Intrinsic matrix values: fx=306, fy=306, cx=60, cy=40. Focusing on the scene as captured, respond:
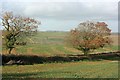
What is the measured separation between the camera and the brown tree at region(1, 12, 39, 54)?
247ft

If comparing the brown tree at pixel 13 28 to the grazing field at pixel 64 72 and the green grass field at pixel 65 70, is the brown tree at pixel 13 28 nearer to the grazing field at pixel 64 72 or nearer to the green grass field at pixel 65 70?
the green grass field at pixel 65 70

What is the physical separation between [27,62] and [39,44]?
59699 mm

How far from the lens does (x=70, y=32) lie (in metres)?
92.5

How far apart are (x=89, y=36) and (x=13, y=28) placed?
82.6ft

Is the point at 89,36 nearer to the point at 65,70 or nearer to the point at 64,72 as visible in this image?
the point at 65,70

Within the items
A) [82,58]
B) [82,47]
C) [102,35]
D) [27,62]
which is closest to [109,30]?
[102,35]

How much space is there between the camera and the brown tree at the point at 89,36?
291 feet

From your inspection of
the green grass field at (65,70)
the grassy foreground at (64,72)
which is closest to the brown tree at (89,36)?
the green grass field at (65,70)

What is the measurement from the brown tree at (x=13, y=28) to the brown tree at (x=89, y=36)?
17057mm

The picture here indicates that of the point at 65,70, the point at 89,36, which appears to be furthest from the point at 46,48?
the point at 65,70

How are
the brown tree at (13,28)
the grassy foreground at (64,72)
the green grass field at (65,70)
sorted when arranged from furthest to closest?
the brown tree at (13,28) → the green grass field at (65,70) → the grassy foreground at (64,72)

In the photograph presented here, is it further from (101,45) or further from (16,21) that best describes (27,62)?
(101,45)

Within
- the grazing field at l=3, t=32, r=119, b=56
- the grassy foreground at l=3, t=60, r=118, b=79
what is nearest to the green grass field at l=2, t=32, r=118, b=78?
the grassy foreground at l=3, t=60, r=118, b=79

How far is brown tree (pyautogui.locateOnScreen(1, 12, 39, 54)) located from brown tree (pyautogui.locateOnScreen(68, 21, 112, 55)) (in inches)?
672
